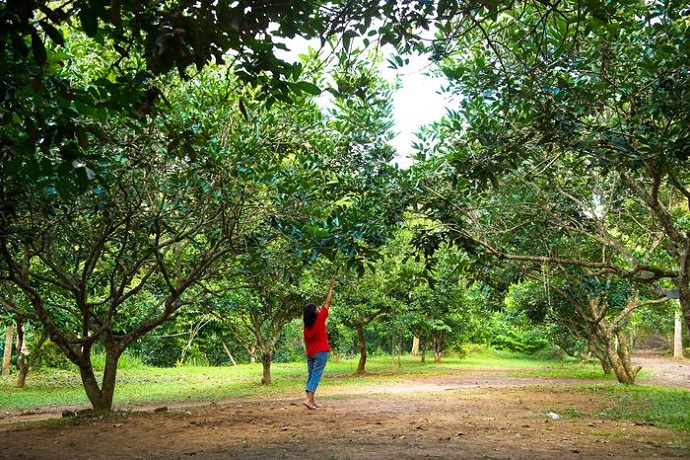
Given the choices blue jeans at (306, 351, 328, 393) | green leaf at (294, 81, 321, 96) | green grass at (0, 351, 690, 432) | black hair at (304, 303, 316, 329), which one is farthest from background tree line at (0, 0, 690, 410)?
green grass at (0, 351, 690, 432)

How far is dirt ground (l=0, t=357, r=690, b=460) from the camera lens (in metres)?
6.25

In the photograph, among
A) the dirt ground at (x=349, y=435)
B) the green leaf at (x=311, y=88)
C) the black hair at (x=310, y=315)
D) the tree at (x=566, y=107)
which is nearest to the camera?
the green leaf at (x=311, y=88)

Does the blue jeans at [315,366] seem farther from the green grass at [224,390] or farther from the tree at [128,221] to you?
the green grass at [224,390]

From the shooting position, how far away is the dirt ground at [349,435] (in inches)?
246

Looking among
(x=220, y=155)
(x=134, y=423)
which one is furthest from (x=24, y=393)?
(x=220, y=155)

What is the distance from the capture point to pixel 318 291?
17.1 m

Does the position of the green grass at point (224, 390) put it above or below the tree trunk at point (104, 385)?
below

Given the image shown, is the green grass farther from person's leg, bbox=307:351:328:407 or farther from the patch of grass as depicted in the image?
person's leg, bbox=307:351:328:407

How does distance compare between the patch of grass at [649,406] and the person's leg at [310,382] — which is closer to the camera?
the patch of grass at [649,406]

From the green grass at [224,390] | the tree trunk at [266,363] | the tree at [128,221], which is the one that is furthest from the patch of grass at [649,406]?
the tree trunk at [266,363]

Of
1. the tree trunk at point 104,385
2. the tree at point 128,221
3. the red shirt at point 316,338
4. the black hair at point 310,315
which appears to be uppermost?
the tree at point 128,221

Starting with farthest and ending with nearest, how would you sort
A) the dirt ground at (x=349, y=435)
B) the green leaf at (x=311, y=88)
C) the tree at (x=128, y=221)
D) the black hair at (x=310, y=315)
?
the black hair at (x=310, y=315) < the tree at (x=128, y=221) < the dirt ground at (x=349, y=435) < the green leaf at (x=311, y=88)

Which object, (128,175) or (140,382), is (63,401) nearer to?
(140,382)

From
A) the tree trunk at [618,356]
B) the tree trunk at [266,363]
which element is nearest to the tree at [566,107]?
the tree trunk at [618,356]
